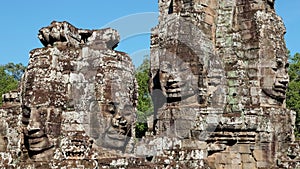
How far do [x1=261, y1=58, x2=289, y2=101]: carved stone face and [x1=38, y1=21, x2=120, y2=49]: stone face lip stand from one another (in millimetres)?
4307

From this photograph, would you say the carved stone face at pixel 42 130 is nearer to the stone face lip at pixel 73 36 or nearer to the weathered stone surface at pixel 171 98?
the weathered stone surface at pixel 171 98

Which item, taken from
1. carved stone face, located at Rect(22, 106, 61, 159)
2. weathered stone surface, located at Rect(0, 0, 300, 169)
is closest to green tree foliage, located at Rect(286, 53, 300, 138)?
weathered stone surface, located at Rect(0, 0, 300, 169)

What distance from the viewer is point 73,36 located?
8.51 meters

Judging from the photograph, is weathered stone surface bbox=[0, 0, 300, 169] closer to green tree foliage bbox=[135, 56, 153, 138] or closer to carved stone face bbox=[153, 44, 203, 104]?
carved stone face bbox=[153, 44, 203, 104]

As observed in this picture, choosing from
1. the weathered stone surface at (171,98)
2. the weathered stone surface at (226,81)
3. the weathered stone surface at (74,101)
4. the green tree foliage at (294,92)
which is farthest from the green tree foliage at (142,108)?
the weathered stone surface at (74,101)

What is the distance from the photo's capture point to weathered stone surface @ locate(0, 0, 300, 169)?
788cm

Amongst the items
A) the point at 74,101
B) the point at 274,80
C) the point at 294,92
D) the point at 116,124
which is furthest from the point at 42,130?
the point at 294,92

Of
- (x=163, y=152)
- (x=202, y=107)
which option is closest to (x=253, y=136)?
(x=202, y=107)

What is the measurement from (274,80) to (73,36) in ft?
17.2

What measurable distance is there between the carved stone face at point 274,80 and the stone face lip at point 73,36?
170 inches

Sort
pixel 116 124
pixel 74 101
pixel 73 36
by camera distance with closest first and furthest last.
A: pixel 74 101
pixel 116 124
pixel 73 36

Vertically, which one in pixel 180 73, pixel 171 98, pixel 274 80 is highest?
pixel 180 73

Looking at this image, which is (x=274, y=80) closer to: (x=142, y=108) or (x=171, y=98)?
(x=171, y=98)

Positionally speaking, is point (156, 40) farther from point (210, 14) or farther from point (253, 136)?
point (253, 136)
